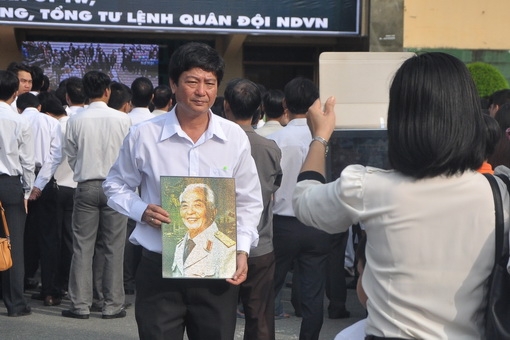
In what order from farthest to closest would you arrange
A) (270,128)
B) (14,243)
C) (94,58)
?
(94,58) → (270,128) → (14,243)

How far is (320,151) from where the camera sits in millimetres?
3223

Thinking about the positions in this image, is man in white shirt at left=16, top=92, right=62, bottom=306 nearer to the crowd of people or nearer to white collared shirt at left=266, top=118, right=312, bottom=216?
the crowd of people

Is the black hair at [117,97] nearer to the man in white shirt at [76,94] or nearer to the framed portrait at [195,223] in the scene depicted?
the man in white shirt at [76,94]

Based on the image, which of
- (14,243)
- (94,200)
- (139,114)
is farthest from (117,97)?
(14,243)

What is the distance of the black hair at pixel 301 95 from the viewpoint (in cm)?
688

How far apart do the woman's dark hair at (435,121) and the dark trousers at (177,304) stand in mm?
1635

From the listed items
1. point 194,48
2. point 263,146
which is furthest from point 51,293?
point 194,48

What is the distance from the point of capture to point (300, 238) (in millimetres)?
6625

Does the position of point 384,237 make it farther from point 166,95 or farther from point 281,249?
point 166,95

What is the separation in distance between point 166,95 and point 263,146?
13.2ft

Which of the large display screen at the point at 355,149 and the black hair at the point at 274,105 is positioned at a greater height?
the black hair at the point at 274,105

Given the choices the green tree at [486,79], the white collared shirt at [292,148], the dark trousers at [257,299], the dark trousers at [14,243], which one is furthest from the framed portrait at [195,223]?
the green tree at [486,79]

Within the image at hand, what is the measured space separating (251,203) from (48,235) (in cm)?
459

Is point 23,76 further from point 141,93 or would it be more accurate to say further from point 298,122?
point 298,122
